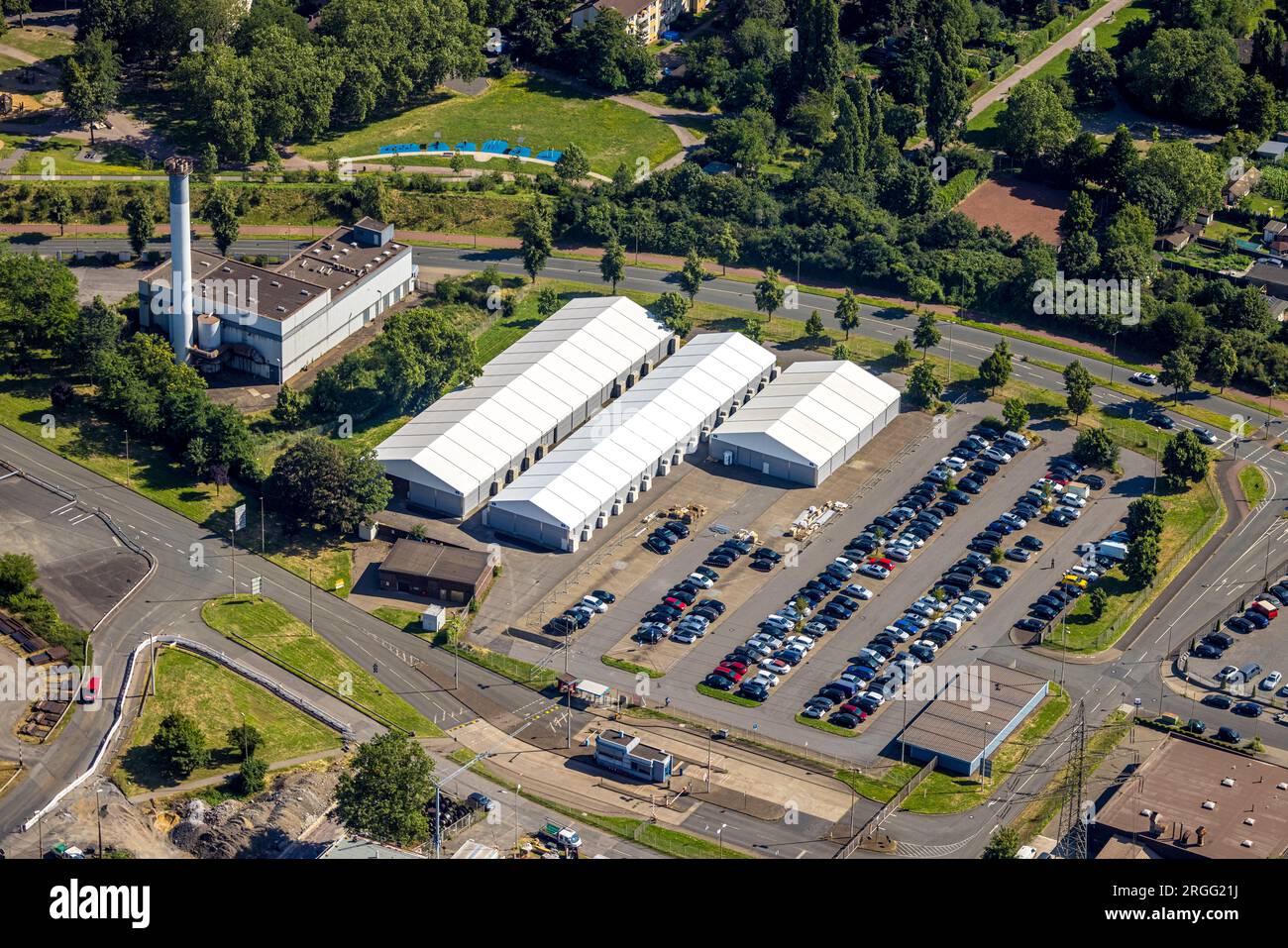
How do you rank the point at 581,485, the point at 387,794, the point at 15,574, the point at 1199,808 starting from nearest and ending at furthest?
the point at 387,794
the point at 1199,808
the point at 15,574
the point at 581,485

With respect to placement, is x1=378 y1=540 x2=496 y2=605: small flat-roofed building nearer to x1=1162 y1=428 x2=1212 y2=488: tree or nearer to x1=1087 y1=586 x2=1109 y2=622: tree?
x1=1087 y1=586 x2=1109 y2=622: tree

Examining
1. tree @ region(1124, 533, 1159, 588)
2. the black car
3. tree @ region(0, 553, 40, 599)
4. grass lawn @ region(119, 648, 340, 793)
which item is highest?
tree @ region(1124, 533, 1159, 588)

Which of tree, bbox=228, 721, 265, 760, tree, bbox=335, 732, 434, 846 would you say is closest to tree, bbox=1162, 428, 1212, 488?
tree, bbox=335, 732, 434, 846

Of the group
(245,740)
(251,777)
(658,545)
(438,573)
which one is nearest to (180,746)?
(245,740)

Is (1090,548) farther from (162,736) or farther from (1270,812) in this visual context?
(162,736)

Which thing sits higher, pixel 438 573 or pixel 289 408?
pixel 289 408

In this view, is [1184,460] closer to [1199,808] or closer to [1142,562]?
[1142,562]
